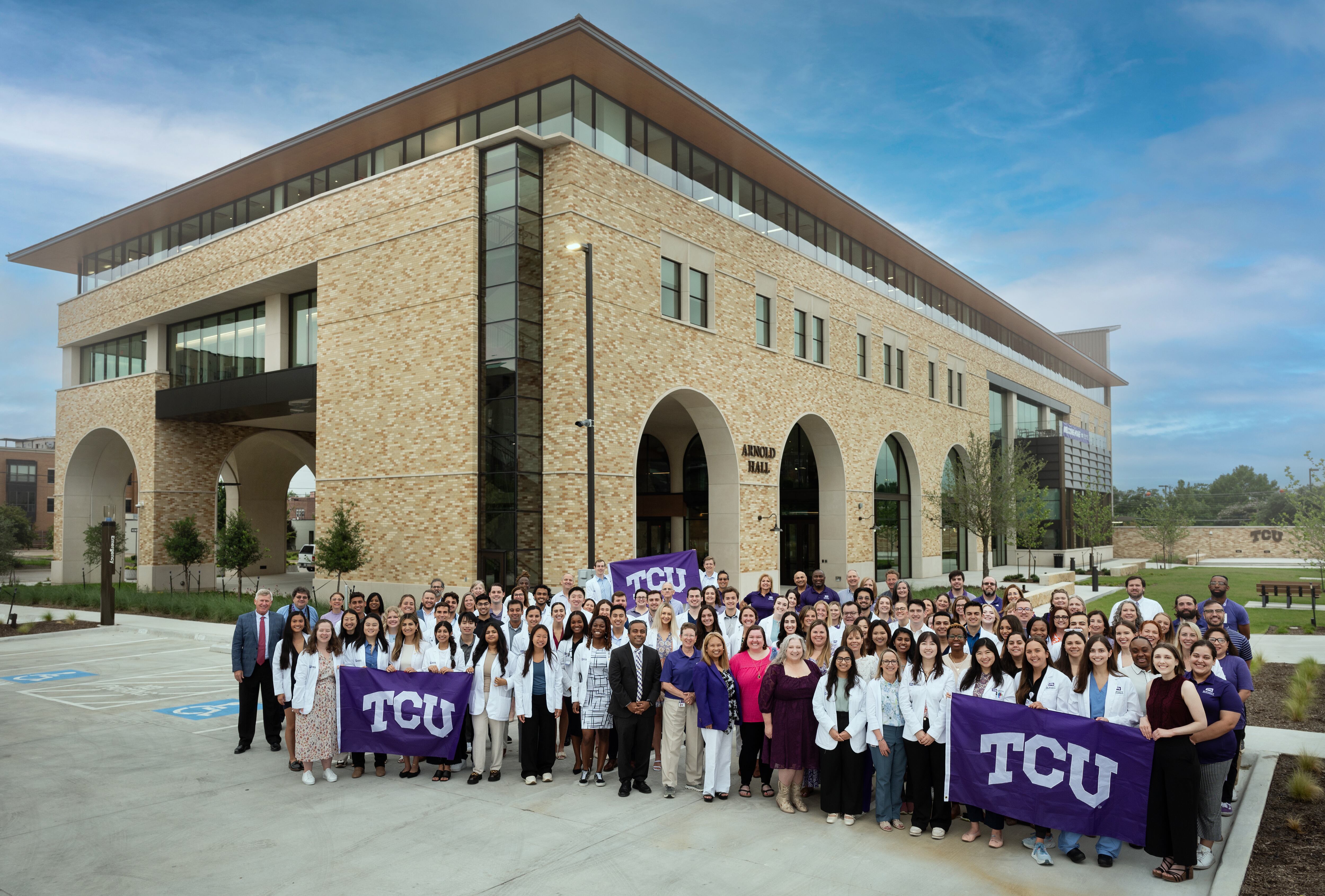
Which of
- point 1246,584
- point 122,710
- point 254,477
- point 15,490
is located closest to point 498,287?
point 122,710

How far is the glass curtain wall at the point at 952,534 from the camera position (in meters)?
42.8

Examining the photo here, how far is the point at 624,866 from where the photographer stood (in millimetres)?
7195

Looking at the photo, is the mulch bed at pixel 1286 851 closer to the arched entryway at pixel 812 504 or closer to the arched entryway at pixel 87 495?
the arched entryway at pixel 812 504

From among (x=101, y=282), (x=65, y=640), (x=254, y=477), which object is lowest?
(x=65, y=640)

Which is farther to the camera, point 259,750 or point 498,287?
point 498,287

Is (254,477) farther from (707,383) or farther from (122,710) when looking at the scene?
(122,710)

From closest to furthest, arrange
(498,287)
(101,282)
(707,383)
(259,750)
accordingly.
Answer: (259,750), (498,287), (707,383), (101,282)

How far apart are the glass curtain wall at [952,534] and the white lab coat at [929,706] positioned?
113ft

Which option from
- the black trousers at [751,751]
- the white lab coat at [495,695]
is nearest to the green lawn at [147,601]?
the white lab coat at [495,695]

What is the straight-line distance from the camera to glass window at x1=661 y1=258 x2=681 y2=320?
84.9 feet

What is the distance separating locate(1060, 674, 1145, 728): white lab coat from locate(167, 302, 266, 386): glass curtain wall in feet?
99.9

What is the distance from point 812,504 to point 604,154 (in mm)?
17649

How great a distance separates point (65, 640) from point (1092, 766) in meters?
25.5

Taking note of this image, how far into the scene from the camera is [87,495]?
1578 inches
